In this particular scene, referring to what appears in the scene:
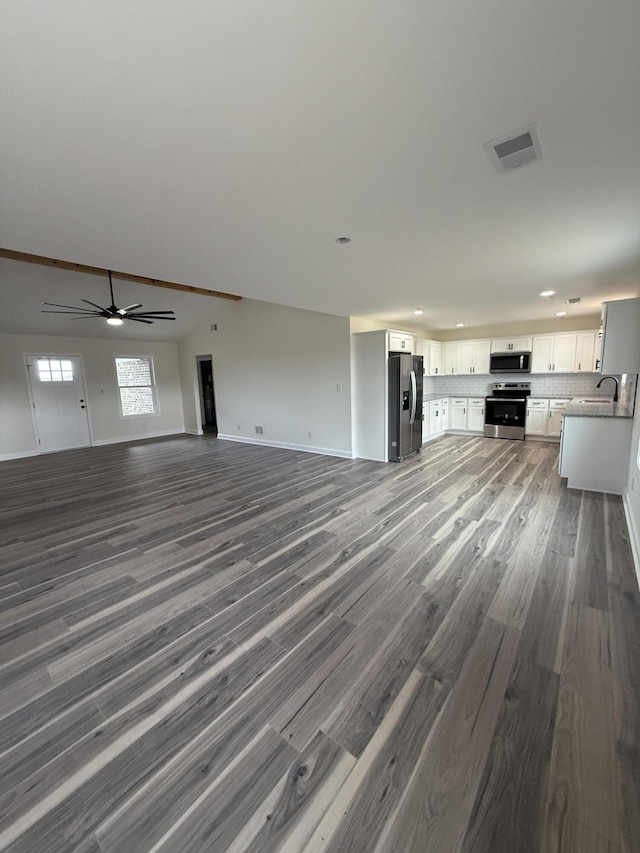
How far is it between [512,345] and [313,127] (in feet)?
22.2

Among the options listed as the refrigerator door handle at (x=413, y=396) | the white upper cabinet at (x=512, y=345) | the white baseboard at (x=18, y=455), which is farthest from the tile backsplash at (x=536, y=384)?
the white baseboard at (x=18, y=455)

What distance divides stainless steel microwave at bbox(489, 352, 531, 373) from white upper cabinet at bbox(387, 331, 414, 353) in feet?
7.27

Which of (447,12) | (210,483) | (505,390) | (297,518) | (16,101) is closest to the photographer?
(447,12)

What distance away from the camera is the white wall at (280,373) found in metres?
6.15

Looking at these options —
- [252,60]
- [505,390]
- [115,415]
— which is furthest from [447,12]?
[115,415]

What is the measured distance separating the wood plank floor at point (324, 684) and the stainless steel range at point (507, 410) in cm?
369

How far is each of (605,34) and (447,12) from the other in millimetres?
546

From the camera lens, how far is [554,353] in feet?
21.6

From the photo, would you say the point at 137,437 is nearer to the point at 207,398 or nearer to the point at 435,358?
the point at 207,398

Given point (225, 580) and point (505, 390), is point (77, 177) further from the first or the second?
point (505, 390)

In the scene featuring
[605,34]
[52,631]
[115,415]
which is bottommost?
[52,631]

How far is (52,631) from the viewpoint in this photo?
6.84ft

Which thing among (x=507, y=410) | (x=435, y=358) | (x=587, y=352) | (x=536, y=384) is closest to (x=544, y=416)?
(x=507, y=410)

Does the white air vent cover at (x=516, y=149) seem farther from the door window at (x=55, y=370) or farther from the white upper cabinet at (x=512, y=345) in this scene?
the door window at (x=55, y=370)
